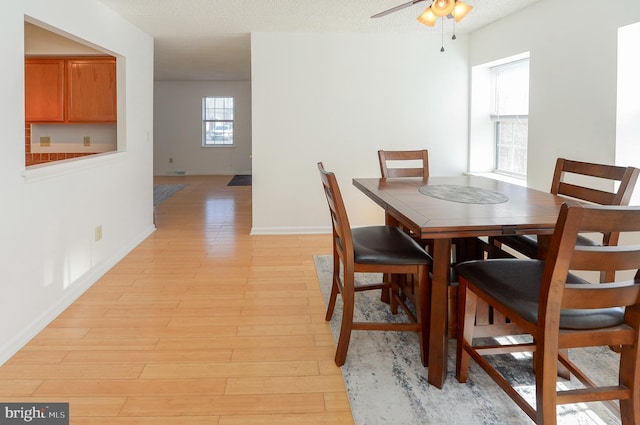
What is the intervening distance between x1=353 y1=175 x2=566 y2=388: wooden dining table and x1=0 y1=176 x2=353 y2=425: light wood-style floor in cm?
53

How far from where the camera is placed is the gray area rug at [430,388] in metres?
2.00

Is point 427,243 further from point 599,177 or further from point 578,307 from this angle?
point 578,307

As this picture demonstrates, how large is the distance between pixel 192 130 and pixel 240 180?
202 cm

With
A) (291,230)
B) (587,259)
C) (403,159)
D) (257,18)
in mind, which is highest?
(257,18)

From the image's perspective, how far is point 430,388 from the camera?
2234mm

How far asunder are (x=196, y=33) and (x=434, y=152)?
9.43 feet

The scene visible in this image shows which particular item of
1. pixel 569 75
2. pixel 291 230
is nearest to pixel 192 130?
pixel 291 230

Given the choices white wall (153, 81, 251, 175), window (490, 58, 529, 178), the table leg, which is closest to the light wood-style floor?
the table leg

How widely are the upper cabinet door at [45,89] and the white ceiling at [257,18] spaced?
3.24ft

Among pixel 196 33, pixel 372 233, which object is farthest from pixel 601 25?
pixel 196 33

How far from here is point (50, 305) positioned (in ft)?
10.2

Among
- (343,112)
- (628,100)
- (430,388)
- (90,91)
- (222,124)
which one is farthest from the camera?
(222,124)

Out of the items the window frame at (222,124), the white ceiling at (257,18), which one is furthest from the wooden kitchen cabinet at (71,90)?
the window frame at (222,124)

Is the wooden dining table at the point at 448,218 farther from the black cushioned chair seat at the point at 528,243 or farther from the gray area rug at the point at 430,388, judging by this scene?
the black cushioned chair seat at the point at 528,243
